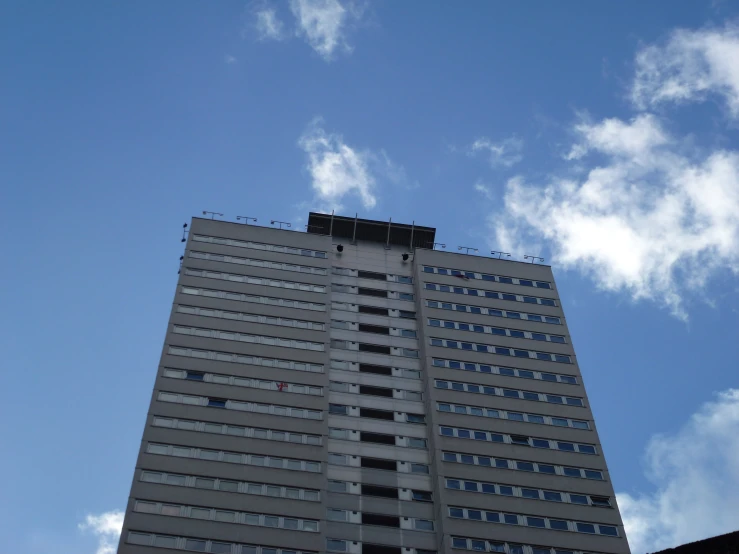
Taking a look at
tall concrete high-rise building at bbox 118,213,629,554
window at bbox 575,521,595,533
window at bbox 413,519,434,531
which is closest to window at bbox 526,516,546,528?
tall concrete high-rise building at bbox 118,213,629,554

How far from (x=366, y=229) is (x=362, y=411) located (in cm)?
2509

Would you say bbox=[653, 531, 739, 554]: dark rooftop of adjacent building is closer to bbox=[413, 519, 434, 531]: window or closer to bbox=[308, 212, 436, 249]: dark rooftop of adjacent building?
bbox=[413, 519, 434, 531]: window

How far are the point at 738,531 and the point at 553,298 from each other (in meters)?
44.3

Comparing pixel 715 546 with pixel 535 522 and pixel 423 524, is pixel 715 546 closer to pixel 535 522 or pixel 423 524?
pixel 535 522

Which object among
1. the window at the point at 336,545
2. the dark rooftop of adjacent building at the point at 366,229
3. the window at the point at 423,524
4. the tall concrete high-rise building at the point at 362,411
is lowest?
the window at the point at 336,545

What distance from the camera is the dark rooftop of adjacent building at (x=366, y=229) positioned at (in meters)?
89.5

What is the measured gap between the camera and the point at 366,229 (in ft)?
295

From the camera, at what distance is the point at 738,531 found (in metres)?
40.5

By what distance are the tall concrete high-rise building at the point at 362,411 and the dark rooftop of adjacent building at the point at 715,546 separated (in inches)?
812

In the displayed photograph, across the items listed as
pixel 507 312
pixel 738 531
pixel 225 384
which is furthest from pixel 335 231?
pixel 738 531

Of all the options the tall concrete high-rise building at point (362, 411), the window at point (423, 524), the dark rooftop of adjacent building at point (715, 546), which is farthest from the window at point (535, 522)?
the dark rooftop of adjacent building at point (715, 546)

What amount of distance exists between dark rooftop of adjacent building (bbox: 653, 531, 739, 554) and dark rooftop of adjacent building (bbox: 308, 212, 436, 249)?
173 ft

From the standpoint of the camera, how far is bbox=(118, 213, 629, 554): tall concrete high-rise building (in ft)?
200

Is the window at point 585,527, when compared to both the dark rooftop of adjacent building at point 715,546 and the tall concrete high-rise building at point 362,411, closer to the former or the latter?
the tall concrete high-rise building at point 362,411
